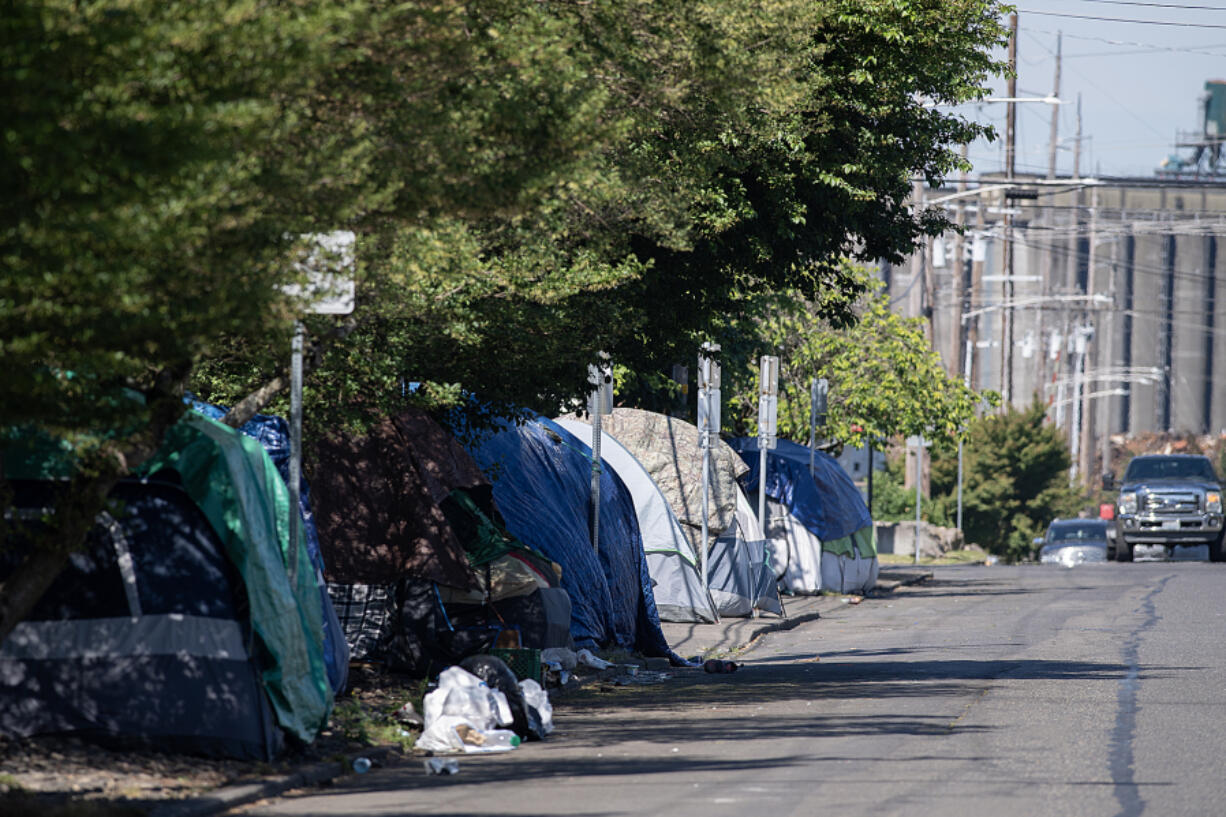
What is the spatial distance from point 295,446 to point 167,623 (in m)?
1.27

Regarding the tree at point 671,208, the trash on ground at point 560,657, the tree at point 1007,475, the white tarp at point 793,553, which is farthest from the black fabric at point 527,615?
the tree at point 1007,475

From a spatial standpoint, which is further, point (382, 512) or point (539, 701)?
point (382, 512)

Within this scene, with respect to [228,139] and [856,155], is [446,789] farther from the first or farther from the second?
[856,155]

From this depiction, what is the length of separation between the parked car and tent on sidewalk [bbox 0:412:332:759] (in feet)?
108

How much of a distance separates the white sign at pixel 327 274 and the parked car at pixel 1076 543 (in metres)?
34.0

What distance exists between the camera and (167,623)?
9.89 metres

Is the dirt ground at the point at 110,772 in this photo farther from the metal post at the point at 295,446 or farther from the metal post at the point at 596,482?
the metal post at the point at 596,482

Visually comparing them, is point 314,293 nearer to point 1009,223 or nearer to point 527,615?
point 527,615

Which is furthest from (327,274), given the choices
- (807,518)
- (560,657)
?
(807,518)

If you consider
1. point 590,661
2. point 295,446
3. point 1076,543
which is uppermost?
point 295,446

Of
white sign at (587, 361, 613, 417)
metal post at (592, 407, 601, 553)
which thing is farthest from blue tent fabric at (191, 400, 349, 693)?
metal post at (592, 407, 601, 553)

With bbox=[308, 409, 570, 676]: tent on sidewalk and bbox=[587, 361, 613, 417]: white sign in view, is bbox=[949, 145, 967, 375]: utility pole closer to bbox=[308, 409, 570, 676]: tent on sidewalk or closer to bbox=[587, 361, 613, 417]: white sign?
bbox=[587, 361, 613, 417]: white sign

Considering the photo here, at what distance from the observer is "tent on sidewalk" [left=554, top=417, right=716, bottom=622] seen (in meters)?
21.4

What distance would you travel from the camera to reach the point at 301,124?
8.40 m
